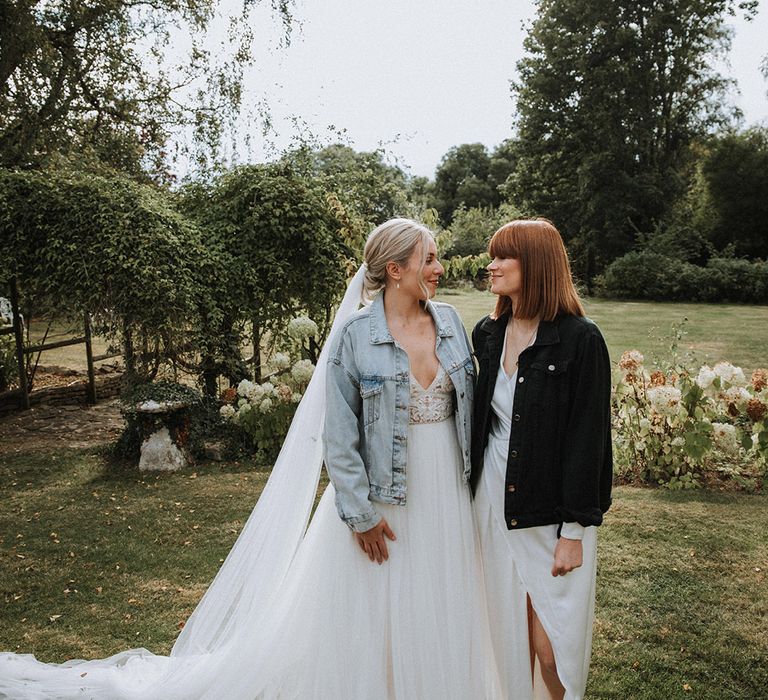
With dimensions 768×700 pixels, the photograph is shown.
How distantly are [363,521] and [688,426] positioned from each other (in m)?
4.23

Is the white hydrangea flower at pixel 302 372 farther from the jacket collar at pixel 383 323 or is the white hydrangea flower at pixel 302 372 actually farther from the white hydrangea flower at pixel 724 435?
the jacket collar at pixel 383 323

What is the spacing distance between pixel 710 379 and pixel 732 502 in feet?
3.33

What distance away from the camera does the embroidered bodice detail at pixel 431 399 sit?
277 cm

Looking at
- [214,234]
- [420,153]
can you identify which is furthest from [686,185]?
[214,234]

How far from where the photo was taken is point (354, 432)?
2.69m

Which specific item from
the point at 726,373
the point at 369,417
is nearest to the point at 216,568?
the point at 369,417

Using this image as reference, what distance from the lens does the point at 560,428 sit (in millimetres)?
2592

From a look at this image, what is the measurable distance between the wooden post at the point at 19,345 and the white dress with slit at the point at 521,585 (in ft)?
26.3

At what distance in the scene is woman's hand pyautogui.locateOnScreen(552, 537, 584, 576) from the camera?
2588 mm

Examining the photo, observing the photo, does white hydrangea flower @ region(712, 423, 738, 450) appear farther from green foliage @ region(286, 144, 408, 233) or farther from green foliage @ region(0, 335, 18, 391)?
green foliage @ region(0, 335, 18, 391)

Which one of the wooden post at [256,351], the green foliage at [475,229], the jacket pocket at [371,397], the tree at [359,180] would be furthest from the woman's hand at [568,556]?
the green foliage at [475,229]

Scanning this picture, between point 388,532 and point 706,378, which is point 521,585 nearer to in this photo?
point 388,532

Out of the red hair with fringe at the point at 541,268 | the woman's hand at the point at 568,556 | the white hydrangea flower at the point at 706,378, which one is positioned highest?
the red hair with fringe at the point at 541,268

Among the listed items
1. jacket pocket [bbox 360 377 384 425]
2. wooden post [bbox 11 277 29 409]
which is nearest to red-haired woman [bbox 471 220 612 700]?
jacket pocket [bbox 360 377 384 425]
